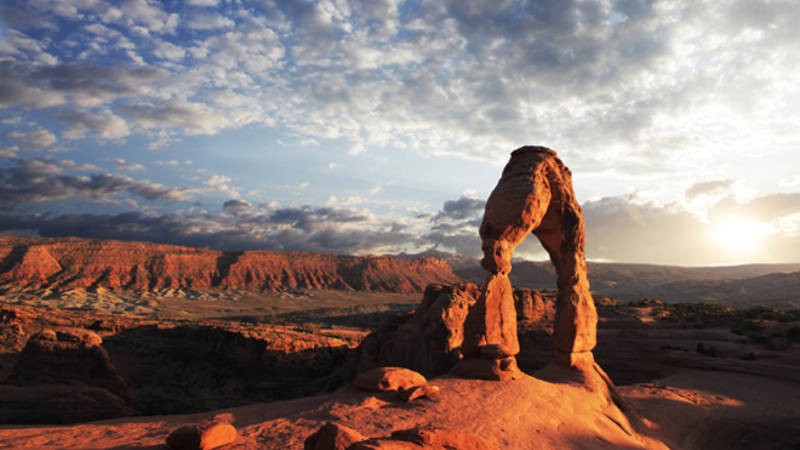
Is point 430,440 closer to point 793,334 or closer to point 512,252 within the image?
point 512,252

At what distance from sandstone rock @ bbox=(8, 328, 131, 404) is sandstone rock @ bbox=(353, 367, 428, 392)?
11771mm

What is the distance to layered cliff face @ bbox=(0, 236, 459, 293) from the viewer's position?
245ft

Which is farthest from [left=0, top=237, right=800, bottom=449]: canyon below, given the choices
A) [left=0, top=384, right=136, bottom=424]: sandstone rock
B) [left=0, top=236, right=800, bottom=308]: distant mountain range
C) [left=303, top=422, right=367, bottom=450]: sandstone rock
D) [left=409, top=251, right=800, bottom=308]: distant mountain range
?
Answer: [left=0, top=236, right=800, bottom=308]: distant mountain range

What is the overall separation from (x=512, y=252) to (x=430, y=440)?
761 cm

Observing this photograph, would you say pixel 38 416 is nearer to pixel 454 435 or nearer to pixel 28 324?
pixel 454 435

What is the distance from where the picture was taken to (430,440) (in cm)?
511

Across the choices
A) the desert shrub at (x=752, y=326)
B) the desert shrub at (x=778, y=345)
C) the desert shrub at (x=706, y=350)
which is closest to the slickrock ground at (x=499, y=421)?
the desert shrub at (x=706, y=350)

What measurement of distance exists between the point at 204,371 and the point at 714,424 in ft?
80.2

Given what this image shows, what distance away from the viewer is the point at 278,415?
819 centimetres

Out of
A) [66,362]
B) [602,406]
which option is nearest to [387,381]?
[602,406]

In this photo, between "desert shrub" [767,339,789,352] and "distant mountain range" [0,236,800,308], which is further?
"distant mountain range" [0,236,800,308]

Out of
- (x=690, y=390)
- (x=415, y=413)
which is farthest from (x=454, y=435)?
(x=690, y=390)

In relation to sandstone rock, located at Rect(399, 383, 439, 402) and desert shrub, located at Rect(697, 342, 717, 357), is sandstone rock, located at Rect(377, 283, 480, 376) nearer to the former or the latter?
sandstone rock, located at Rect(399, 383, 439, 402)

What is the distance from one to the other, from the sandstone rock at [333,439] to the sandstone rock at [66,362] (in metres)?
13.7
